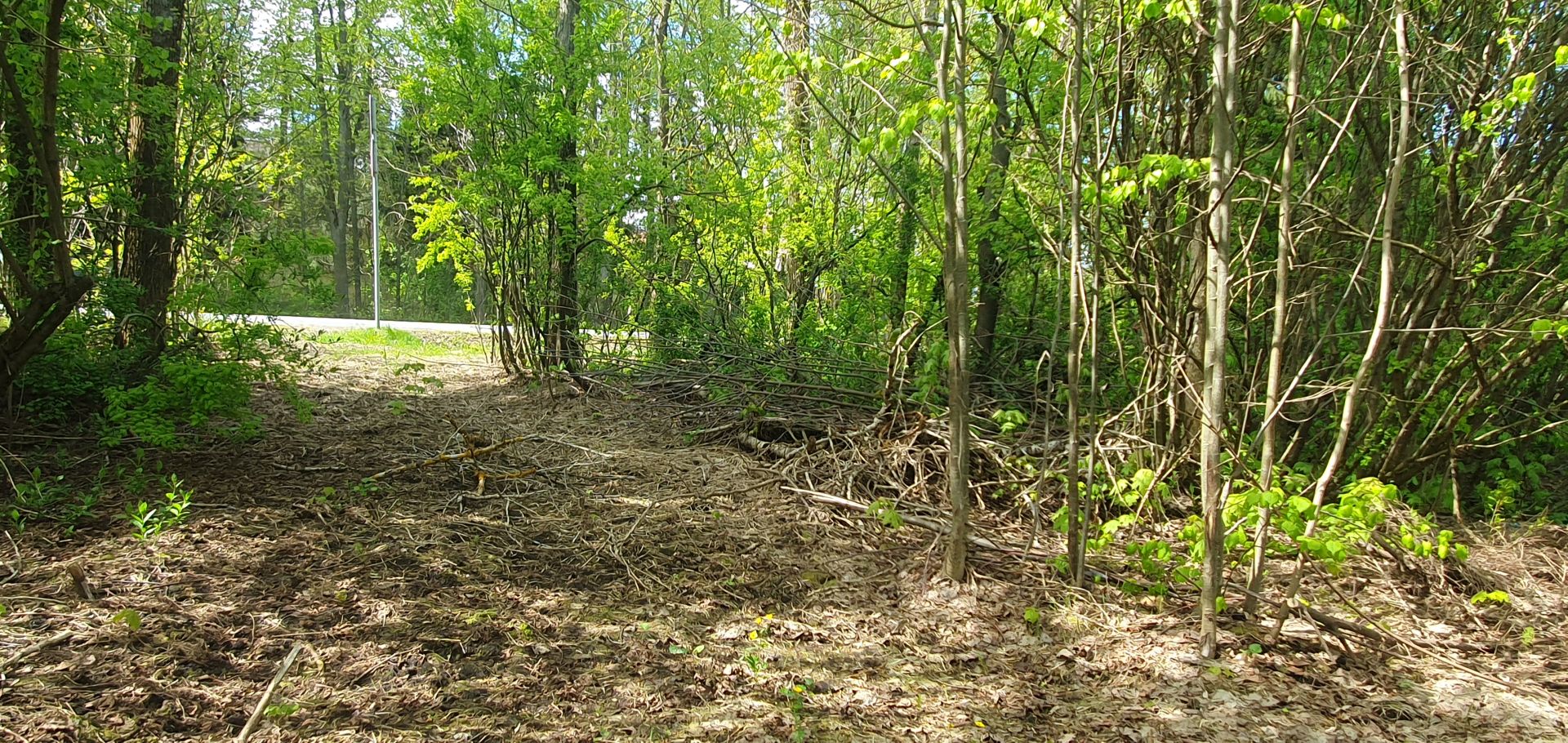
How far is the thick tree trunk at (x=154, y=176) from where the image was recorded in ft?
13.4

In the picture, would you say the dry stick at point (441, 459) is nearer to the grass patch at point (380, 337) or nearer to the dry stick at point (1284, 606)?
the dry stick at point (1284, 606)

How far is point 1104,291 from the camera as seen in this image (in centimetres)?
518

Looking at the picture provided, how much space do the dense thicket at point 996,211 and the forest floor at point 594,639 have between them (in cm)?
55

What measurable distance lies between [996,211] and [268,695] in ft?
18.5

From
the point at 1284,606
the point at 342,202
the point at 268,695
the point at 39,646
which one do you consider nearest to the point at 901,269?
the point at 1284,606

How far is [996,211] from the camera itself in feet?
20.3

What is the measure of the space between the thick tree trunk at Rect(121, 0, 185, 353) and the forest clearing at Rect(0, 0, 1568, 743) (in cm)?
3

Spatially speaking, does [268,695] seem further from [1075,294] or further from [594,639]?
[1075,294]

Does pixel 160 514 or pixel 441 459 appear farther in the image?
pixel 441 459

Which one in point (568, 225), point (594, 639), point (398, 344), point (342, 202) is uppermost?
point (342, 202)

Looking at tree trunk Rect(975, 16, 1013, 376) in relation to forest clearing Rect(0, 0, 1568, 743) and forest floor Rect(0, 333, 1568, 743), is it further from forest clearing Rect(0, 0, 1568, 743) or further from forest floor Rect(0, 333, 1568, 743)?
forest floor Rect(0, 333, 1568, 743)

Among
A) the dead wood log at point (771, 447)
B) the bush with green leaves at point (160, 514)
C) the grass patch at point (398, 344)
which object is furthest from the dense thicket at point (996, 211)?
the grass patch at point (398, 344)

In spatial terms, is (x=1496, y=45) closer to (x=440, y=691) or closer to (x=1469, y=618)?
(x=1469, y=618)

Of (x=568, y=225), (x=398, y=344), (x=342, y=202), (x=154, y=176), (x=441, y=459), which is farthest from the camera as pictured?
(x=342, y=202)
